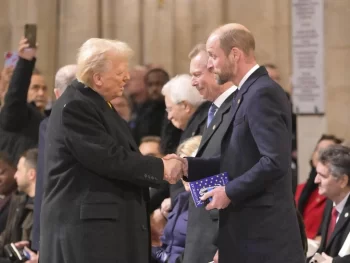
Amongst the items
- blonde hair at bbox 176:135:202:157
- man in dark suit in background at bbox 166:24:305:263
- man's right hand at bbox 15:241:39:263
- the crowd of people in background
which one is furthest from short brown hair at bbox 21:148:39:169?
man in dark suit in background at bbox 166:24:305:263

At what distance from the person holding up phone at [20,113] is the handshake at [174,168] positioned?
7.60 feet

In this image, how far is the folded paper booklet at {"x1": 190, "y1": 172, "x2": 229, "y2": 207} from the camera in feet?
12.7

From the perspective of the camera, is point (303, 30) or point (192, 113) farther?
point (303, 30)

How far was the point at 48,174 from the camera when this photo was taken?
401 centimetres

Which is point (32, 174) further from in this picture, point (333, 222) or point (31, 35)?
point (333, 222)

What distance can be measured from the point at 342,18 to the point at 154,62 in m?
2.11

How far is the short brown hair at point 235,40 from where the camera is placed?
3852mm

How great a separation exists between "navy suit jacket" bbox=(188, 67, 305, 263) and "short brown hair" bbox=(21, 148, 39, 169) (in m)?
2.51

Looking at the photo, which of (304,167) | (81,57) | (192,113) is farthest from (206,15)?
(81,57)

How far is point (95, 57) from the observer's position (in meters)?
4.06

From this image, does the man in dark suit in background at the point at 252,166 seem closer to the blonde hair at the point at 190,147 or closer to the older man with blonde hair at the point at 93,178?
the older man with blonde hair at the point at 93,178

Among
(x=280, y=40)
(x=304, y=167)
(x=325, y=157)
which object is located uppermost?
(x=280, y=40)

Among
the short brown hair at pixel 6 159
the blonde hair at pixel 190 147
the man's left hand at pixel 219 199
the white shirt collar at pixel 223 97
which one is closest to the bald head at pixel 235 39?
the man's left hand at pixel 219 199

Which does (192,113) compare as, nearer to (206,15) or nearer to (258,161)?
(258,161)
